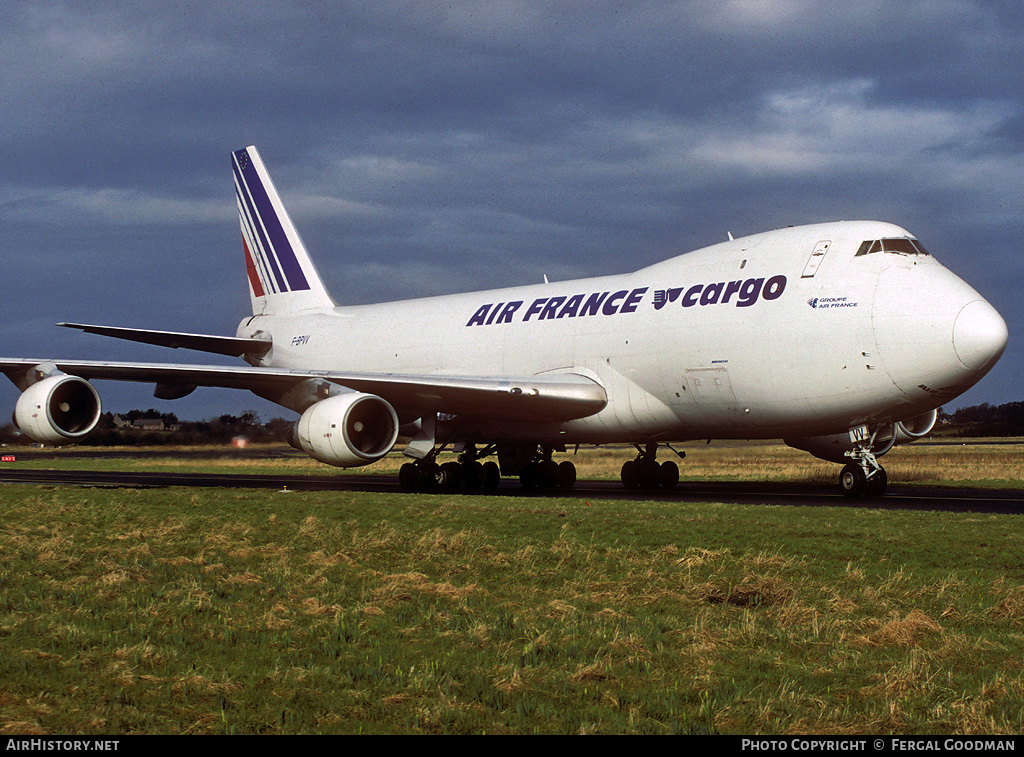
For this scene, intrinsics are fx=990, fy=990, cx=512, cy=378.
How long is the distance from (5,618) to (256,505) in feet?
28.1

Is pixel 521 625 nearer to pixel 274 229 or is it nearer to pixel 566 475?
pixel 566 475

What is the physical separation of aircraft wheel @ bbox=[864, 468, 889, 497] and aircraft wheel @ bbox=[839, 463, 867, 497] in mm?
72

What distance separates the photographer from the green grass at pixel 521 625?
561 cm

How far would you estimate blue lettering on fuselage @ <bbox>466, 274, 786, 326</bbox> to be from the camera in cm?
1881

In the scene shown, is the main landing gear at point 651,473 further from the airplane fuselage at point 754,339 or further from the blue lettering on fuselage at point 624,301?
the blue lettering on fuselage at point 624,301

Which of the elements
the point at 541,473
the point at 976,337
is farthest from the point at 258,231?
the point at 976,337

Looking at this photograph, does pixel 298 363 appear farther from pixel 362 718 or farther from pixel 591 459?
pixel 362 718

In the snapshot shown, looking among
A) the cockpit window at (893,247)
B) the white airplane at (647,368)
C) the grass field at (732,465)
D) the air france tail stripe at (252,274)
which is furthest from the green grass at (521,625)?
the air france tail stripe at (252,274)

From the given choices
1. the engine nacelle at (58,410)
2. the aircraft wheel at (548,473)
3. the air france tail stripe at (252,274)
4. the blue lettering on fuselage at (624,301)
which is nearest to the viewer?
the blue lettering on fuselage at (624,301)

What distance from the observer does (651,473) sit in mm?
23797

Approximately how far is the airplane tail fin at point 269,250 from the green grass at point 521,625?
18363mm

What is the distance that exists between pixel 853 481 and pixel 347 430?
9.98 metres
